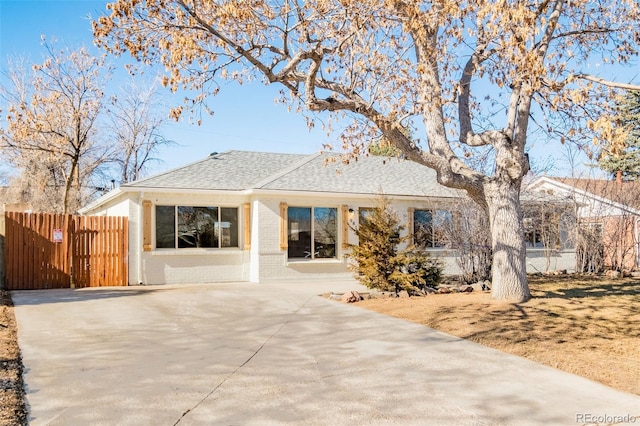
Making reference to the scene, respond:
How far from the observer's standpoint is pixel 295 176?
1712 centimetres

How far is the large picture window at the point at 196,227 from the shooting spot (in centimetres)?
1530

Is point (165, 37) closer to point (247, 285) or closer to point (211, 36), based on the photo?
point (211, 36)

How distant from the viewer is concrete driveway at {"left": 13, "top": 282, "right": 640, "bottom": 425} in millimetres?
4559

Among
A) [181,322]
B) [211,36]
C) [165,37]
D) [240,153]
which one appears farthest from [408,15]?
[240,153]

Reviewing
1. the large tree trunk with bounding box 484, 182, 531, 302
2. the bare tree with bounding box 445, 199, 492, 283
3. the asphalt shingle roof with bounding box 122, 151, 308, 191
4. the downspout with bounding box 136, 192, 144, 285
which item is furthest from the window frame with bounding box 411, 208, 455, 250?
the downspout with bounding box 136, 192, 144, 285

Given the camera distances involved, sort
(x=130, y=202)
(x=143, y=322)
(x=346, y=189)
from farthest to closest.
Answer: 1. (x=346, y=189)
2. (x=130, y=202)
3. (x=143, y=322)

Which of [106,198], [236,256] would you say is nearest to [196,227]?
[236,256]

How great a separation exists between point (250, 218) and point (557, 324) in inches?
391

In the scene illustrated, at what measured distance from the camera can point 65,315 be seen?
9.55 m

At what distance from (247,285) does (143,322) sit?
19.9 ft

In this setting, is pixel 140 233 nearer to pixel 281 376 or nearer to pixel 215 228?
pixel 215 228

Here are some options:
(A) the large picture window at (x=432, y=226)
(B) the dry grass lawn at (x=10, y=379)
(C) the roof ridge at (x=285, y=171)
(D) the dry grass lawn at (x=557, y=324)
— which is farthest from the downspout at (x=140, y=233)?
(A) the large picture window at (x=432, y=226)

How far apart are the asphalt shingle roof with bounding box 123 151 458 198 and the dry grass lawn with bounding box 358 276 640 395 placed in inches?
229

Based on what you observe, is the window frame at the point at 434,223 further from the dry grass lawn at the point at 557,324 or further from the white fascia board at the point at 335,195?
the dry grass lawn at the point at 557,324
